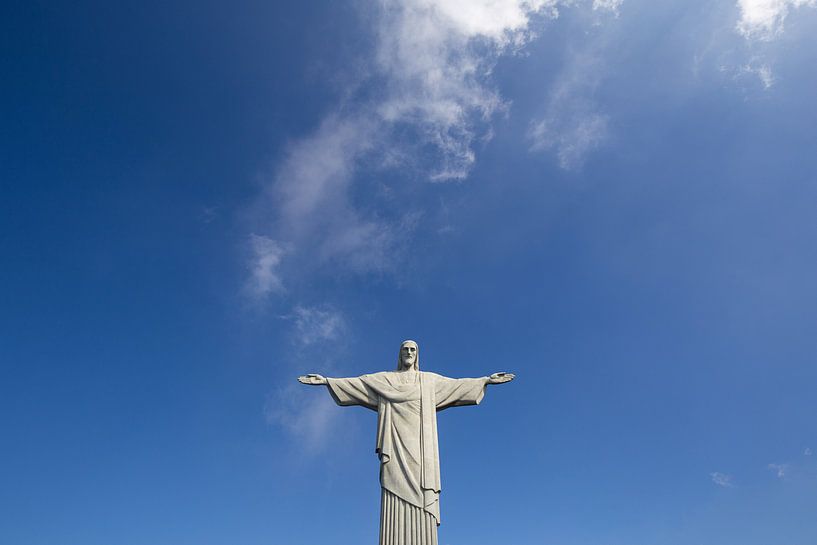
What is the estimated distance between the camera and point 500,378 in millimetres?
15055

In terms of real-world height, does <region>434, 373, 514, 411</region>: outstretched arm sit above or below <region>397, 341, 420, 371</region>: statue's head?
below

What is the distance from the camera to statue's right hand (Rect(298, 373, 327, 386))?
49.2 feet

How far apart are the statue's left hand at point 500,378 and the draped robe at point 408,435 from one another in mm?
169

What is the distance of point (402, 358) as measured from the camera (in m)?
15.8

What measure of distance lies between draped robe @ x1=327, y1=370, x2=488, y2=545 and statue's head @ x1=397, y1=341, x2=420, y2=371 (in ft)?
0.89

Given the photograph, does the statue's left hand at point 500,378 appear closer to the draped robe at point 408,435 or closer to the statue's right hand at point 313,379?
the draped robe at point 408,435

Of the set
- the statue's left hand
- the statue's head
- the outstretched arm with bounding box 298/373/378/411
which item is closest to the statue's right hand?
the outstretched arm with bounding box 298/373/378/411

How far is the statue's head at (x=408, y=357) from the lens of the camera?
1568 centimetres

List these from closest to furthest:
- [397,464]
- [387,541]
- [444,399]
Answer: [387,541], [397,464], [444,399]

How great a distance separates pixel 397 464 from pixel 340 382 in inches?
106

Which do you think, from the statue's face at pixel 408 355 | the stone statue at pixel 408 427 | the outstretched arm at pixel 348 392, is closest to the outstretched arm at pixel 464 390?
the stone statue at pixel 408 427

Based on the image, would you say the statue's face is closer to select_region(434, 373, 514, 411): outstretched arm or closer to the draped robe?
the draped robe

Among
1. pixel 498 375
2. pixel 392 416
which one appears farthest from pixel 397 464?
pixel 498 375

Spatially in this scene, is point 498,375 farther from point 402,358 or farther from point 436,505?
point 436,505
